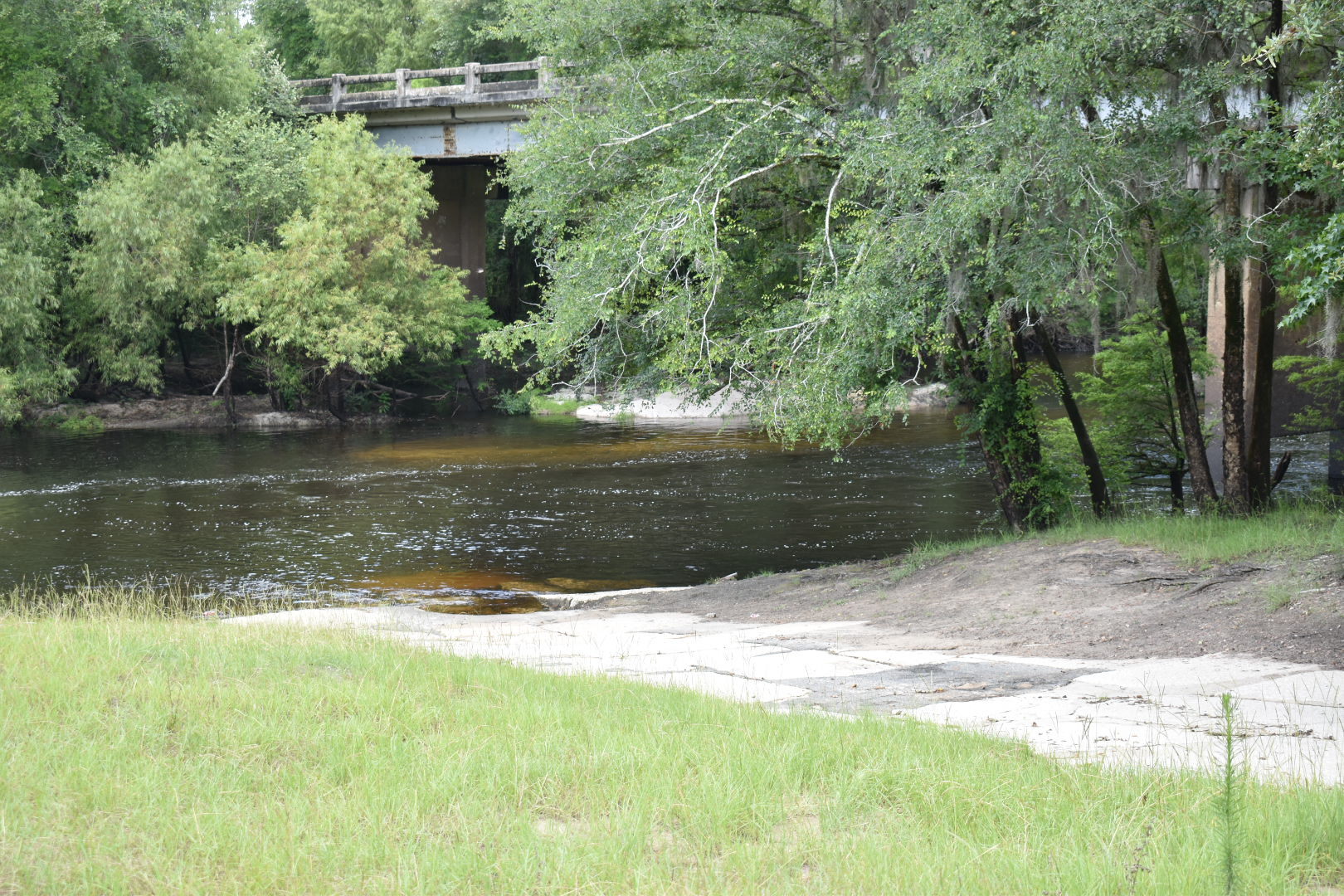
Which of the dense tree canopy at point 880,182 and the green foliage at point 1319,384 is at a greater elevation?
the dense tree canopy at point 880,182

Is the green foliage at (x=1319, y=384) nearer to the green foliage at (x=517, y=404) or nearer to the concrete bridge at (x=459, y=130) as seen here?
the concrete bridge at (x=459, y=130)

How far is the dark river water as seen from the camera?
17.2m

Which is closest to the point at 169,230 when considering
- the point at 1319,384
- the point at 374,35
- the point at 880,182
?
the point at 374,35

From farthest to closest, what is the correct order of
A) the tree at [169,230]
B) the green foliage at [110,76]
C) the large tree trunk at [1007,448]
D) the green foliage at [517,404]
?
the green foliage at [517,404] < the tree at [169,230] < the green foliage at [110,76] < the large tree trunk at [1007,448]

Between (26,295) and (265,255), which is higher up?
(265,255)

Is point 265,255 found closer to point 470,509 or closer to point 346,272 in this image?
point 346,272

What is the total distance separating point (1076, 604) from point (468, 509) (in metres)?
14.3

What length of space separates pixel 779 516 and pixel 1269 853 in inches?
671

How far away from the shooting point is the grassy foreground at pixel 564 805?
3805mm

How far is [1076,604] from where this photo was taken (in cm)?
1014

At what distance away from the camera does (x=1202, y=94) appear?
10.9 meters

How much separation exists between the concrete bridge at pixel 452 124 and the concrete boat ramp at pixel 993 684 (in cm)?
2654

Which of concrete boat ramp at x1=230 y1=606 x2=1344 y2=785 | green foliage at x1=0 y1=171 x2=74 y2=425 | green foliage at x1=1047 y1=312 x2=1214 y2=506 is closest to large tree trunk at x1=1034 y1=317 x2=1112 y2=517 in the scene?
green foliage at x1=1047 y1=312 x2=1214 y2=506

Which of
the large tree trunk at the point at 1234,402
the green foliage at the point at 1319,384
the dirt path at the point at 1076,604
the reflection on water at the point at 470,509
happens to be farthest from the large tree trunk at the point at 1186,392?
the reflection on water at the point at 470,509
